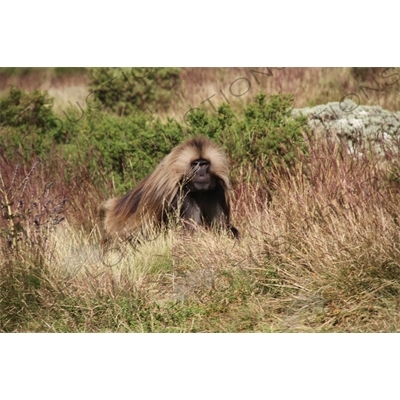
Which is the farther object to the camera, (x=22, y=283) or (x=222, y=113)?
(x=222, y=113)

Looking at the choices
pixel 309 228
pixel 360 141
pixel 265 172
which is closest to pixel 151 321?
pixel 309 228

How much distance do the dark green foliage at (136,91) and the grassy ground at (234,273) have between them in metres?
4.37

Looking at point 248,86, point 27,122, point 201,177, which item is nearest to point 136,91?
point 248,86

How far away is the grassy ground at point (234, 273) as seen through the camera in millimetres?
5336

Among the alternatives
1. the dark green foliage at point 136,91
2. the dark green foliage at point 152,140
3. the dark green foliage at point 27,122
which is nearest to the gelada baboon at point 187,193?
the dark green foliage at point 152,140

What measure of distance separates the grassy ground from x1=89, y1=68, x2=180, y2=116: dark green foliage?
437cm

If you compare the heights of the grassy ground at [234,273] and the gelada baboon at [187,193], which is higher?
the gelada baboon at [187,193]

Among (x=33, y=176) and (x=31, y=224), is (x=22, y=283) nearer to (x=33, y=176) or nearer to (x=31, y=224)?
(x=31, y=224)

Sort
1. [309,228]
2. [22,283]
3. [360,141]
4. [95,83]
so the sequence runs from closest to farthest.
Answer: [22,283]
[309,228]
[360,141]
[95,83]

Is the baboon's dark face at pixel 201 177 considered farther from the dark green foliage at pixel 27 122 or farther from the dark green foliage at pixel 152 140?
the dark green foliage at pixel 27 122

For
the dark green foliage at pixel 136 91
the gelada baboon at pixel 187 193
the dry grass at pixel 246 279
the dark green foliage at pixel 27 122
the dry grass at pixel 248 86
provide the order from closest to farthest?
the dry grass at pixel 246 279, the gelada baboon at pixel 187 193, the dry grass at pixel 248 86, the dark green foliage at pixel 27 122, the dark green foliage at pixel 136 91

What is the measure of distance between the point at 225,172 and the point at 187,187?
354 mm

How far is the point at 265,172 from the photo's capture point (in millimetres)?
7387

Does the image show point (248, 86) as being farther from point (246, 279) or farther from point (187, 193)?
point (246, 279)
